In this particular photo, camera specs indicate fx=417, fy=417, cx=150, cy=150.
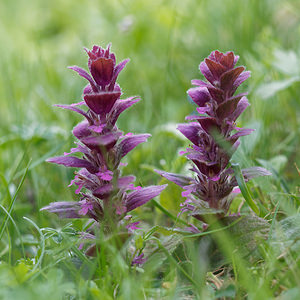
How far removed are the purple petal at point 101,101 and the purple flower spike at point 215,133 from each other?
234 mm

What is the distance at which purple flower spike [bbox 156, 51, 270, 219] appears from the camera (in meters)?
1.23


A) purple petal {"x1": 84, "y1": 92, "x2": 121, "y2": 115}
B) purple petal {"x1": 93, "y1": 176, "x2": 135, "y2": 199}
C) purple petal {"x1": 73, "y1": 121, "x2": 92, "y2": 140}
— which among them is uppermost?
purple petal {"x1": 84, "y1": 92, "x2": 121, "y2": 115}

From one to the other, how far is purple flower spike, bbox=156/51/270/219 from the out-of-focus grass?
0.16 metres

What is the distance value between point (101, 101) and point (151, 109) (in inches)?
53.5

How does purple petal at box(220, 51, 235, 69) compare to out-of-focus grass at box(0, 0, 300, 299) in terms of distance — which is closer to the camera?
out-of-focus grass at box(0, 0, 300, 299)

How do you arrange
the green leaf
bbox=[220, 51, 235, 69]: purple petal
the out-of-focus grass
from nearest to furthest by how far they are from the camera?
the out-of-focus grass < bbox=[220, 51, 235, 69]: purple petal < the green leaf

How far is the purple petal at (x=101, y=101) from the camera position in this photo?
1.15 metres

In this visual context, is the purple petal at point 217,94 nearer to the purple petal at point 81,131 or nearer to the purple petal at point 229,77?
the purple petal at point 229,77

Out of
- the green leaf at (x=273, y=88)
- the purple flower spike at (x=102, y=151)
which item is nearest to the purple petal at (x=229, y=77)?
the purple flower spike at (x=102, y=151)

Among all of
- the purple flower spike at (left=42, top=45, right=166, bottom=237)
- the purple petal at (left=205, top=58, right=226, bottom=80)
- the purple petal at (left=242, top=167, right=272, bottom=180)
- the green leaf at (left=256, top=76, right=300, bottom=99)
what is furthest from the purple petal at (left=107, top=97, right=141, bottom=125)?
the green leaf at (left=256, top=76, right=300, bottom=99)

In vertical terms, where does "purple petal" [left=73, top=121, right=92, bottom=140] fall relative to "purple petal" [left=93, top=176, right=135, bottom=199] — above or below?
above

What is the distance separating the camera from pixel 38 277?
3.69 feet

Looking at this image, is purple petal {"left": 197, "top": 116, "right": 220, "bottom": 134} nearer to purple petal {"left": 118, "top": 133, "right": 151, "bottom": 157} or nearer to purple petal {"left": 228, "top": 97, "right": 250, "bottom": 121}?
purple petal {"left": 228, "top": 97, "right": 250, "bottom": 121}

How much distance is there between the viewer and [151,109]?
2520 millimetres
